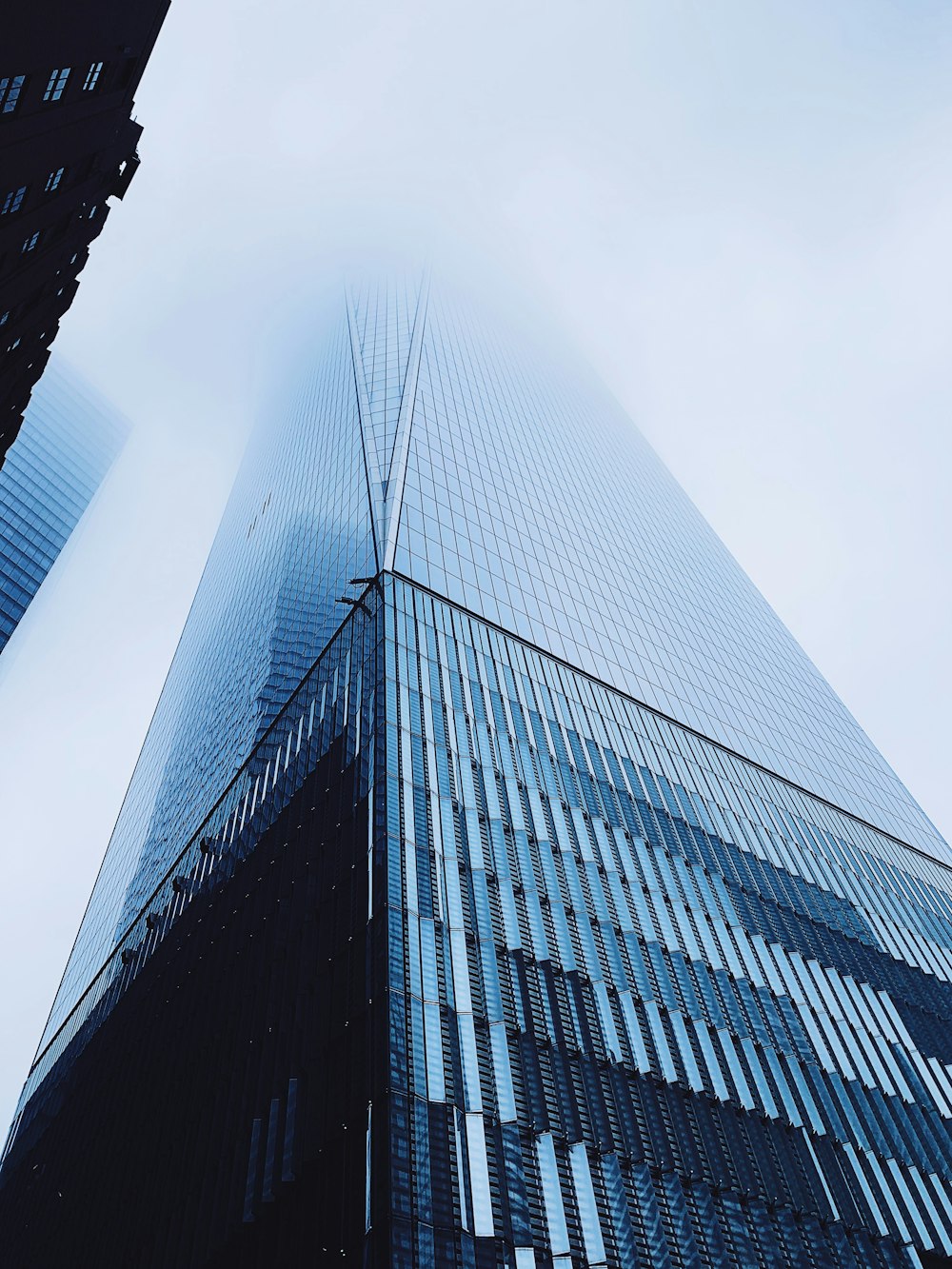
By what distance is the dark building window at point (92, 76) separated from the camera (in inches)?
1147

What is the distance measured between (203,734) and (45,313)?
36313mm

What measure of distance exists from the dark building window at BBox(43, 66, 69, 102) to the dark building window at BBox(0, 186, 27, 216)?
308cm

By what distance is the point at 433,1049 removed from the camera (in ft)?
67.6

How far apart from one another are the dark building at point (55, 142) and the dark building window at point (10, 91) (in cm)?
4

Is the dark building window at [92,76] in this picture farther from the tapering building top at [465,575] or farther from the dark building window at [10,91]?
the tapering building top at [465,575]

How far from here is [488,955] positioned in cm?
2428

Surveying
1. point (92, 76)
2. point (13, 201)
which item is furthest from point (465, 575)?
point (92, 76)

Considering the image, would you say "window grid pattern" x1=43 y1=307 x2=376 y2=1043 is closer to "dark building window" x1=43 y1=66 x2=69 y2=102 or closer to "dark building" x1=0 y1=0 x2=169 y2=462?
"dark building" x1=0 y1=0 x2=169 y2=462

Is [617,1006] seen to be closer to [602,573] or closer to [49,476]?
[602,573]

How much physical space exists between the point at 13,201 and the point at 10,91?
17.1ft

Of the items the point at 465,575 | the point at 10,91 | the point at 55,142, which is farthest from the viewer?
the point at 465,575

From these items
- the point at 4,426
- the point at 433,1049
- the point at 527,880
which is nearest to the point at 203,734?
the point at 4,426

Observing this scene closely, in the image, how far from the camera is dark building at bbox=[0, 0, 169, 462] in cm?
2384

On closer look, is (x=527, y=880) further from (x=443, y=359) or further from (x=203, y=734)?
(x=443, y=359)
